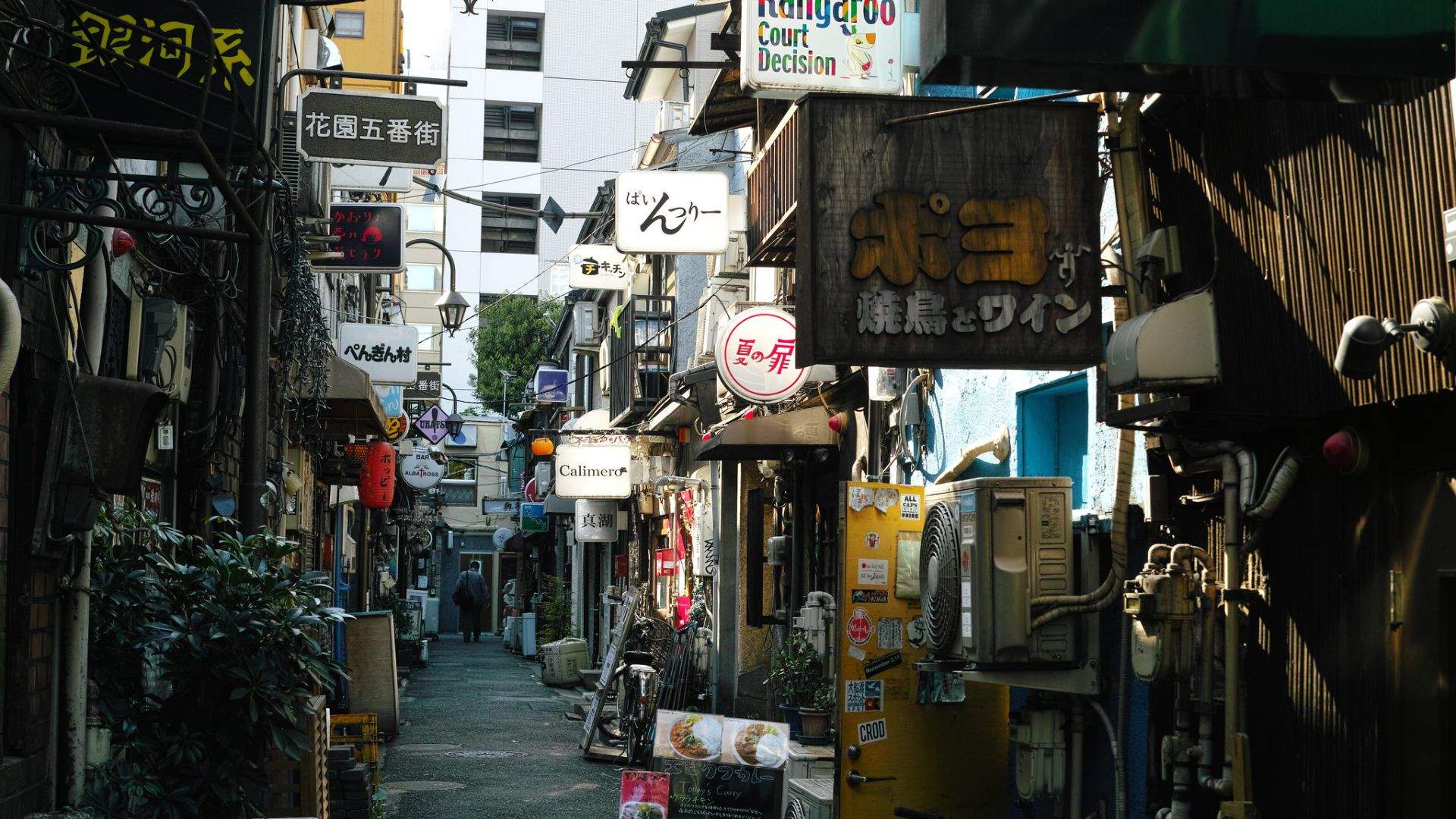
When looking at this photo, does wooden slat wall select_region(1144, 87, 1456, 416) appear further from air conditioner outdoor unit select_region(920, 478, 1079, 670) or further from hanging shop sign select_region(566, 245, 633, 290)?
hanging shop sign select_region(566, 245, 633, 290)

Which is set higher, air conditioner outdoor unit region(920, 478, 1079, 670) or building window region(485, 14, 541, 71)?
building window region(485, 14, 541, 71)

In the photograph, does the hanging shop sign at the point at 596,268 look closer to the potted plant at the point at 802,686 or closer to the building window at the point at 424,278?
the potted plant at the point at 802,686

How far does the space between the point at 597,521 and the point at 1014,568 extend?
22.1 m

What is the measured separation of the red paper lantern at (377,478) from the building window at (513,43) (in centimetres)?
3303

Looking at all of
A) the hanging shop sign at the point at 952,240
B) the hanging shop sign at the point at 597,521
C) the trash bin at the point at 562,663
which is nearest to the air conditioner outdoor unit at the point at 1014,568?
the hanging shop sign at the point at 952,240

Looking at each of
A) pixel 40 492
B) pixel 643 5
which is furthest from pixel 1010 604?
pixel 643 5

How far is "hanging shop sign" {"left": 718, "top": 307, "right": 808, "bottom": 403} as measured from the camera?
1326 centimetres

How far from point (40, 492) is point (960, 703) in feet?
18.4

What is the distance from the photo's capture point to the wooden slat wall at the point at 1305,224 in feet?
16.6

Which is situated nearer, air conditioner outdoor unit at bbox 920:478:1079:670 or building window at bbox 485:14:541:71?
air conditioner outdoor unit at bbox 920:478:1079:670

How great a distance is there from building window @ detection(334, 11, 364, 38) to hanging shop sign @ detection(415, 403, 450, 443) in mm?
10076

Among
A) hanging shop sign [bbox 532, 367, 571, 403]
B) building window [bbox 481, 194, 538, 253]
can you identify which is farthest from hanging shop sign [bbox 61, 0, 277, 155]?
building window [bbox 481, 194, 538, 253]

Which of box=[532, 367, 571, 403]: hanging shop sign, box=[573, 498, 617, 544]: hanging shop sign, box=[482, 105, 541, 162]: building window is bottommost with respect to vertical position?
box=[573, 498, 617, 544]: hanging shop sign

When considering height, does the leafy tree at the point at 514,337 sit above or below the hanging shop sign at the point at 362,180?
above
